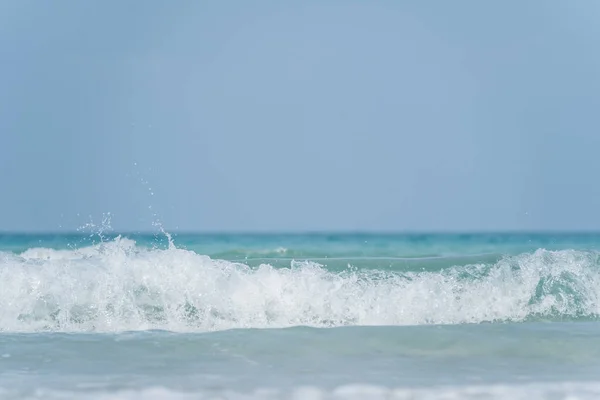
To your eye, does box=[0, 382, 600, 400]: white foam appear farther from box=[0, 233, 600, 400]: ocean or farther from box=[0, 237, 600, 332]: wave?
box=[0, 237, 600, 332]: wave

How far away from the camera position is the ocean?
420cm

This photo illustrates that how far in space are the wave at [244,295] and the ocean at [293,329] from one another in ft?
0.05

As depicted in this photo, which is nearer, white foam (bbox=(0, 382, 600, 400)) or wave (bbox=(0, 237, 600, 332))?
white foam (bbox=(0, 382, 600, 400))

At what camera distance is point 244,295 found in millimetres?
6801

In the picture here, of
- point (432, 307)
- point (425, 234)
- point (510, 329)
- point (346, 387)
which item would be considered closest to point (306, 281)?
point (432, 307)

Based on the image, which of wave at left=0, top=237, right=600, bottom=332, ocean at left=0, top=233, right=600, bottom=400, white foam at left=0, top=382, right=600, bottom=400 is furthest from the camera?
wave at left=0, top=237, right=600, bottom=332

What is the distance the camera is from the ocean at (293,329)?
4.20 m

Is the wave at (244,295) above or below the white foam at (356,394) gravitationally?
above

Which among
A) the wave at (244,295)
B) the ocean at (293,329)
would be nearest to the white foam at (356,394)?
the ocean at (293,329)

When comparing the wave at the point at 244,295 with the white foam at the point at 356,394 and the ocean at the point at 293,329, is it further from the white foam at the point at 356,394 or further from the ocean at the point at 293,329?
the white foam at the point at 356,394

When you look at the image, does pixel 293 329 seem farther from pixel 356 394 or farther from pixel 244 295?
pixel 356 394

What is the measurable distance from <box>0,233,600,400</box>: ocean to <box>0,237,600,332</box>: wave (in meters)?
0.01

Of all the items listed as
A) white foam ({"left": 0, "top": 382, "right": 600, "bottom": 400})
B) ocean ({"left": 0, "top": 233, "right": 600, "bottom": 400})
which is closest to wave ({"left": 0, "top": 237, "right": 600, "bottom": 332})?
ocean ({"left": 0, "top": 233, "right": 600, "bottom": 400})

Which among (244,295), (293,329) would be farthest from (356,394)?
(244,295)
